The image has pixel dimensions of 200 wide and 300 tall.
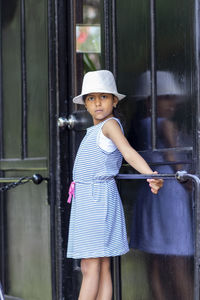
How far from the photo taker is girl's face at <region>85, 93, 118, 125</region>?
9.68 feet

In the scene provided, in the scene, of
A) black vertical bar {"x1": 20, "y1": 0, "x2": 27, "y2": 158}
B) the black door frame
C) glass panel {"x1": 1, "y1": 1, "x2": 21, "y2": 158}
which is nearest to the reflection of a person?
the black door frame

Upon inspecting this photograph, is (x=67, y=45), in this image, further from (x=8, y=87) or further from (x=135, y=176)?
(x=135, y=176)

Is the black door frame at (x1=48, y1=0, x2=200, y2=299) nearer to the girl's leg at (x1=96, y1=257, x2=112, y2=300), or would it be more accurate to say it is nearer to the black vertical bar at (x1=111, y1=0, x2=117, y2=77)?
the black vertical bar at (x1=111, y1=0, x2=117, y2=77)

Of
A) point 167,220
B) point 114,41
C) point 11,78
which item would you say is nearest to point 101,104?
point 114,41

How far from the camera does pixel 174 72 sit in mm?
2734

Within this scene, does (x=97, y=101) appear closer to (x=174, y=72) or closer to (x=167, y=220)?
(x=174, y=72)

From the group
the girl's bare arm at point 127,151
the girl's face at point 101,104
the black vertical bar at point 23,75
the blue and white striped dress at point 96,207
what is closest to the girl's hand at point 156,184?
the girl's bare arm at point 127,151

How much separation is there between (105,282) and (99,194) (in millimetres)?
422

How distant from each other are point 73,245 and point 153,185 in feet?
1.67

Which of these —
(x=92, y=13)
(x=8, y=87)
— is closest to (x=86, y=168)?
(x=92, y=13)

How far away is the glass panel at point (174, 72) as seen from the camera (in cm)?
263

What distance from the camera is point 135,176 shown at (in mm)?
2721

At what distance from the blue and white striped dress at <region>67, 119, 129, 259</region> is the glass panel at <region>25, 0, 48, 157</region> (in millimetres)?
867

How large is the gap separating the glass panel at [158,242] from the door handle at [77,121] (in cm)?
44
